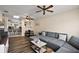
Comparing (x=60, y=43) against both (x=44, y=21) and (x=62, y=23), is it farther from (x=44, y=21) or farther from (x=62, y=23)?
(x=44, y=21)

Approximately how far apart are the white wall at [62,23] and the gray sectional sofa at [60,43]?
0.10 metres

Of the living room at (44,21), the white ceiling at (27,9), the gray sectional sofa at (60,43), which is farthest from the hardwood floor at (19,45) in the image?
the white ceiling at (27,9)

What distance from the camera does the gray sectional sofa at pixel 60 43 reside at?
128 centimetres

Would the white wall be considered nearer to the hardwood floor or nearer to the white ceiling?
the white ceiling

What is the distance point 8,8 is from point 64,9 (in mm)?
832

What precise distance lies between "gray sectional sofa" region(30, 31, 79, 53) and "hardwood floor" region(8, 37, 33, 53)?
160mm

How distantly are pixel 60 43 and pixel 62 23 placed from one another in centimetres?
31

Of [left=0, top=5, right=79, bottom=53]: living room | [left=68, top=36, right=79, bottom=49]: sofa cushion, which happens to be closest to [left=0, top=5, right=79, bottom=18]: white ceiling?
[left=0, top=5, right=79, bottom=53]: living room

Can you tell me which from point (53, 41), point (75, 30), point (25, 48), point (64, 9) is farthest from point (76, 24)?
point (25, 48)

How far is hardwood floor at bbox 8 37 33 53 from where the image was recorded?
128cm

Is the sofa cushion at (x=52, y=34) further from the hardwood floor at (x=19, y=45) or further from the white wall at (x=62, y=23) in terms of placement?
the hardwood floor at (x=19, y=45)

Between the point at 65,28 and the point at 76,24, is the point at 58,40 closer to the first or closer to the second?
the point at 65,28

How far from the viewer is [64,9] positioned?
1.27 m

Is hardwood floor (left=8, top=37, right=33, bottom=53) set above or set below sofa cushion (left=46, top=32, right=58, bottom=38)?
below
